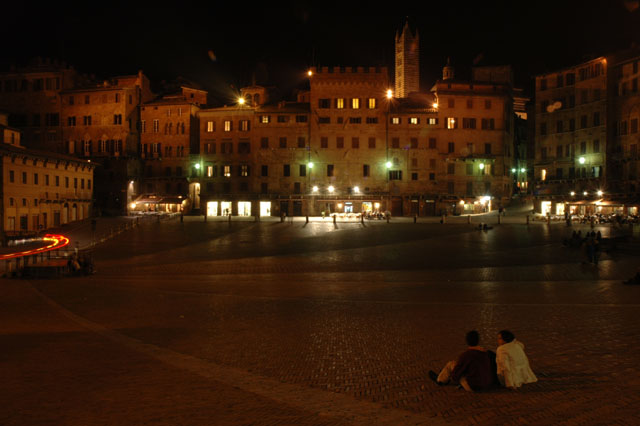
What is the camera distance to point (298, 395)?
7395 millimetres

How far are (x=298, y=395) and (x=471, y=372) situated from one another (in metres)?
2.74

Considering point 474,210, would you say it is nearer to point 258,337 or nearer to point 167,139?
point 167,139

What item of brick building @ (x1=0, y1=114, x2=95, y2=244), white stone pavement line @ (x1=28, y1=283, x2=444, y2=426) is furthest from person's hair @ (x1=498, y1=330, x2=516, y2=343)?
brick building @ (x1=0, y1=114, x2=95, y2=244)

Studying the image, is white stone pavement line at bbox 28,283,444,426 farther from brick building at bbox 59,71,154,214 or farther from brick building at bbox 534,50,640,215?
brick building at bbox 59,71,154,214

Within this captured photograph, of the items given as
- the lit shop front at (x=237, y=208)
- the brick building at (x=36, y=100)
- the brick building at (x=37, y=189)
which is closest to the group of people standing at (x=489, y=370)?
the brick building at (x=37, y=189)

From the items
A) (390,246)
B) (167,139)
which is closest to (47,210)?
(167,139)

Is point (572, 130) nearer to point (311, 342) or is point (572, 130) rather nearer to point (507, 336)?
point (311, 342)

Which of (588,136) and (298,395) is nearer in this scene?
(298,395)

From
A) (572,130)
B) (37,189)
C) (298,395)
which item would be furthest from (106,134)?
(298,395)

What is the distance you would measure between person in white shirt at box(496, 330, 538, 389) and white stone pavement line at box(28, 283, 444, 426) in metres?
1.60

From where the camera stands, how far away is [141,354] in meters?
9.48

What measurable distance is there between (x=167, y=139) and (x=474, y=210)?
4335cm

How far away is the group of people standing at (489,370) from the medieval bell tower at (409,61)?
8604 centimetres

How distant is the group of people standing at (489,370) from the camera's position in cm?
743
